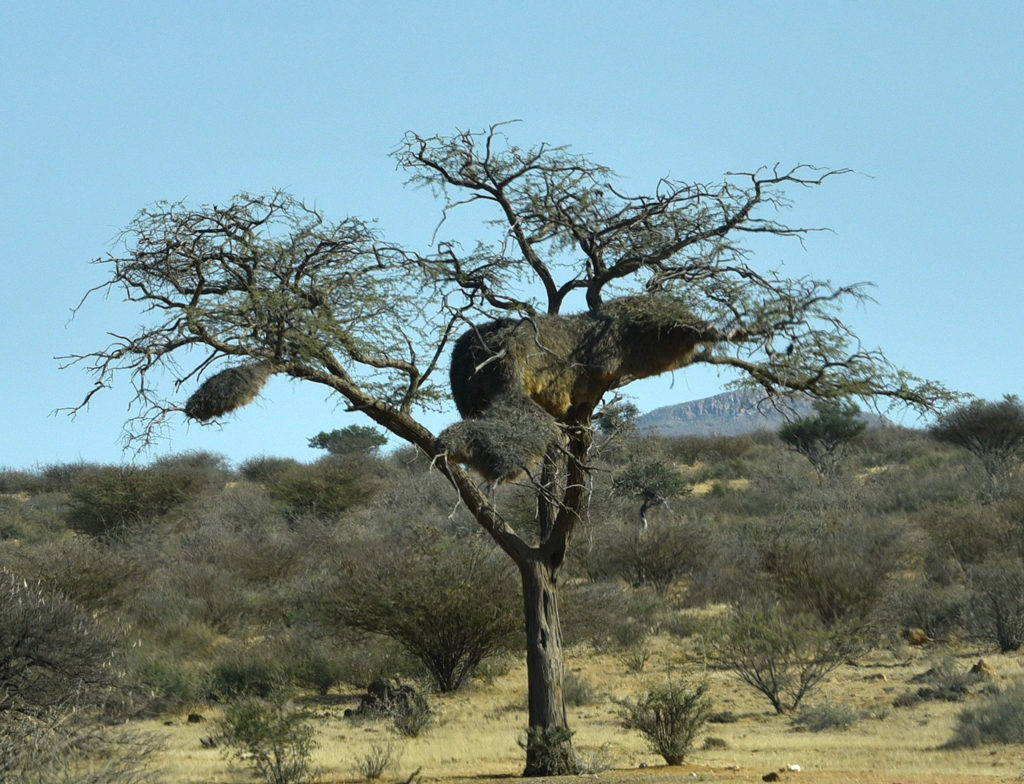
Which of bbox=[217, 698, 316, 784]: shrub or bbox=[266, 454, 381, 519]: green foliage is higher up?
bbox=[266, 454, 381, 519]: green foliage

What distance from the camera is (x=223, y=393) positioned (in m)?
9.11

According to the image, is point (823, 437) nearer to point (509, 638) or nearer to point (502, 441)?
point (509, 638)

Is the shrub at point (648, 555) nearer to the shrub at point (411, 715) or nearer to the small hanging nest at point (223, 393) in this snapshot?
the shrub at point (411, 715)

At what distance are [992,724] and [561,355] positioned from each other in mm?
6436

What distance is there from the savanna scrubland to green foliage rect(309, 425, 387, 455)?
539 inches

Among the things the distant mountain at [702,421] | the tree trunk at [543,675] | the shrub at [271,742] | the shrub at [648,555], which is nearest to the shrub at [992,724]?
the tree trunk at [543,675]

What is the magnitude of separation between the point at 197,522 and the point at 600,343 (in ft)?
82.6

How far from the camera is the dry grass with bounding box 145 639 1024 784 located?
11.3 m

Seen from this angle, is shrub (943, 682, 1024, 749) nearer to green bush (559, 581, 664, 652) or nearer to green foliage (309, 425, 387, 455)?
green bush (559, 581, 664, 652)

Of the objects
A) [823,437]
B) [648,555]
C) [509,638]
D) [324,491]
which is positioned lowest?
[509,638]

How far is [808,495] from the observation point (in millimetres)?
32344

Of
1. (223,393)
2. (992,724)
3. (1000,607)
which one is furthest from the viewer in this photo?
(1000,607)

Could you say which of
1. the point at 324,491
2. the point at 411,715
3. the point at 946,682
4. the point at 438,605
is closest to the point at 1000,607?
the point at 946,682

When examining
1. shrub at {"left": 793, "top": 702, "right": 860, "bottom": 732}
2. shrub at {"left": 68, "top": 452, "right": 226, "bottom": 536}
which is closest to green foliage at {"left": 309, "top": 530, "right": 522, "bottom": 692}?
shrub at {"left": 793, "top": 702, "right": 860, "bottom": 732}
